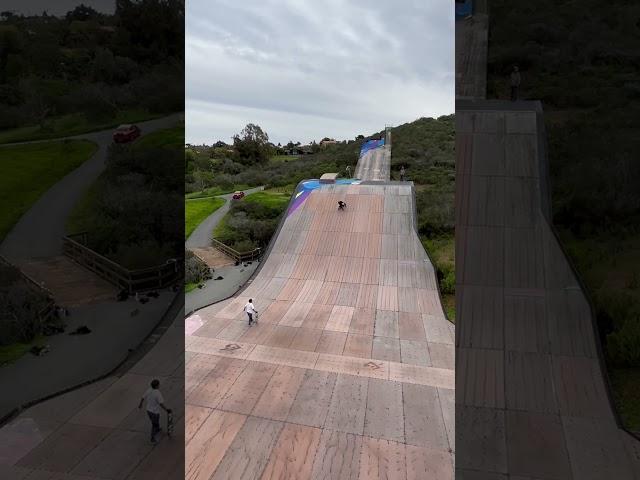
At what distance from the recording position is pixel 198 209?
14695 millimetres

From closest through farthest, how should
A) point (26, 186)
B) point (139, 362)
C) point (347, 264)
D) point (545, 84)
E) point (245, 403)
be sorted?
point (26, 186)
point (139, 362)
point (545, 84)
point (245, 403)
point (347, 264)

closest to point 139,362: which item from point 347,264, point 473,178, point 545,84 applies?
point 473,178

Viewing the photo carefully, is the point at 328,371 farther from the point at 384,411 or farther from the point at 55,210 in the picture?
the point at 55,210

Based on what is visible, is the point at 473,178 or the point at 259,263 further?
the point at 259,263

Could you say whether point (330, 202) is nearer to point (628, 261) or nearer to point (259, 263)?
point (259, 263)

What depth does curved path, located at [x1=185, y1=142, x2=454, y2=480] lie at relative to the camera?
4.15 meters

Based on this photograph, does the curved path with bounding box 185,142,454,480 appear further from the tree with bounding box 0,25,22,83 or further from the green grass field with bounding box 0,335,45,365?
the tree with bounding box 0,25,22,83

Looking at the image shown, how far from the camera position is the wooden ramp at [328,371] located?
4.15 meters

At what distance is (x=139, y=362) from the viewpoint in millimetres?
2469

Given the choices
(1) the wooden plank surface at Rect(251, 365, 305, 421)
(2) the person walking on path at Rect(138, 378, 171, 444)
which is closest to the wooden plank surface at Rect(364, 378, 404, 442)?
(1) the wooden plank surface at Rect(251, 365, 305, 421)

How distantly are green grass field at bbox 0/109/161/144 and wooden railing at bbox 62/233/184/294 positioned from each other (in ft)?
1.92

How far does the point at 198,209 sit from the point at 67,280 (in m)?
12.8

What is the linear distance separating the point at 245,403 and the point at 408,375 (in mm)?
2211

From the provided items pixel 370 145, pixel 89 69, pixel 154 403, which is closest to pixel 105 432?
pixel 154 403
